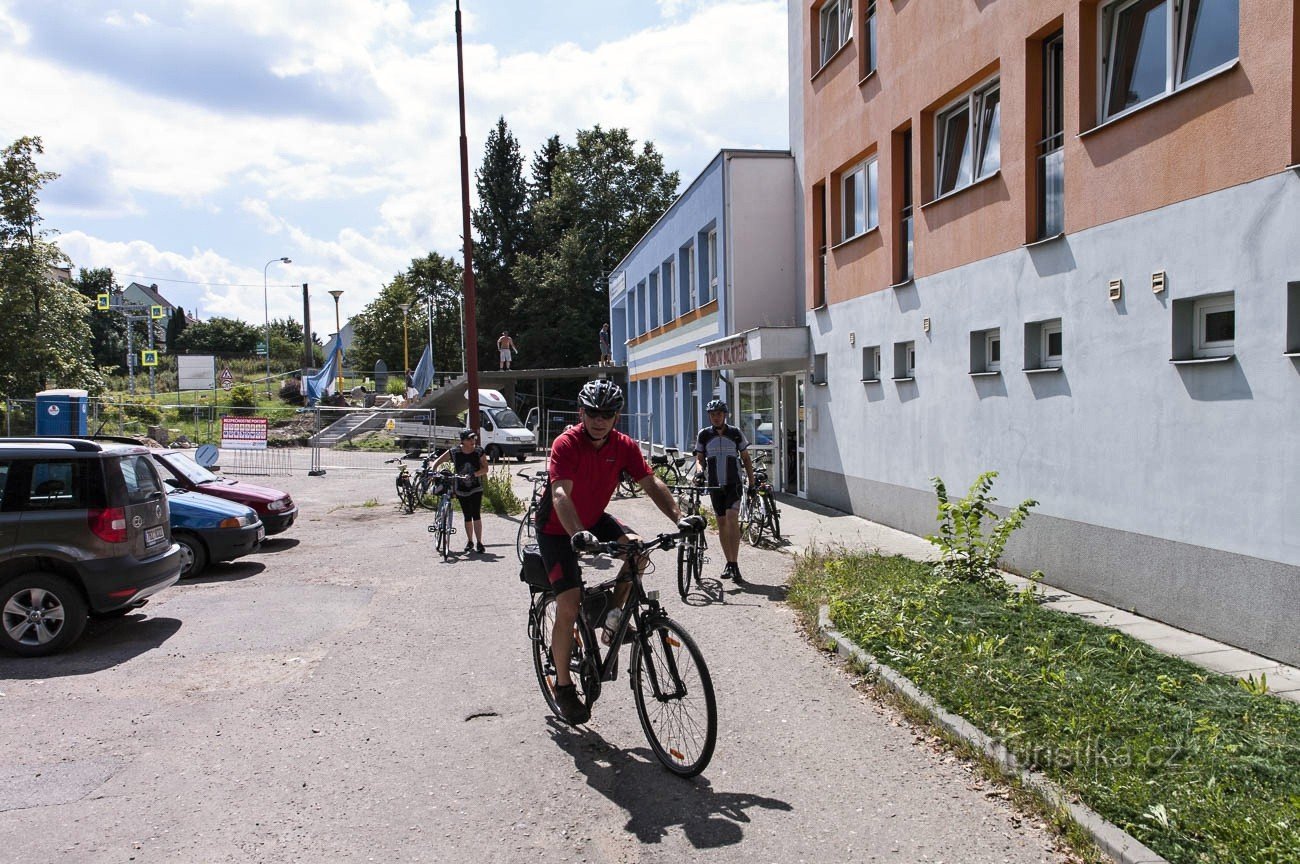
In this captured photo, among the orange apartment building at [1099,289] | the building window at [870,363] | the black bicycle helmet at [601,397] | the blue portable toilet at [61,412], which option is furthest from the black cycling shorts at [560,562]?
the blue portable toilet at [61,412]

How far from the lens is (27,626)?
7.30 meters

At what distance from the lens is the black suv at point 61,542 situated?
729cm

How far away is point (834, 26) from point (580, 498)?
1439 centimetres

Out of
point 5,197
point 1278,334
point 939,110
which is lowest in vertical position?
point 1278,334

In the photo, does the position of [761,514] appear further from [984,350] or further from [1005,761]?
[1005,761]

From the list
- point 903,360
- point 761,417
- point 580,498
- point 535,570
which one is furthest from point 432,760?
point 761,417

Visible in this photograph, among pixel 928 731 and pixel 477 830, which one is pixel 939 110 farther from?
pixel 477 830

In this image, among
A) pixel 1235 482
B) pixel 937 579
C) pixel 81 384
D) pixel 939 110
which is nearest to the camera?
pixel 1235 482

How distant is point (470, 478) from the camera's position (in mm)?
12305

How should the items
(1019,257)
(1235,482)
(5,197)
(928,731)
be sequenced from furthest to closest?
(5,197), (1019,257), (1235,482), (928,731)

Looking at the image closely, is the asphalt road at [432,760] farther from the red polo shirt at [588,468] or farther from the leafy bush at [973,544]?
the leafy bush at [973,544]

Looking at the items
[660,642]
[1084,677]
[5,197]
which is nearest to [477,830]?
[660,642]

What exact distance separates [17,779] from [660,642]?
10.9 feet

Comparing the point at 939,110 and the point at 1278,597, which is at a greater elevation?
the point at 939,110
